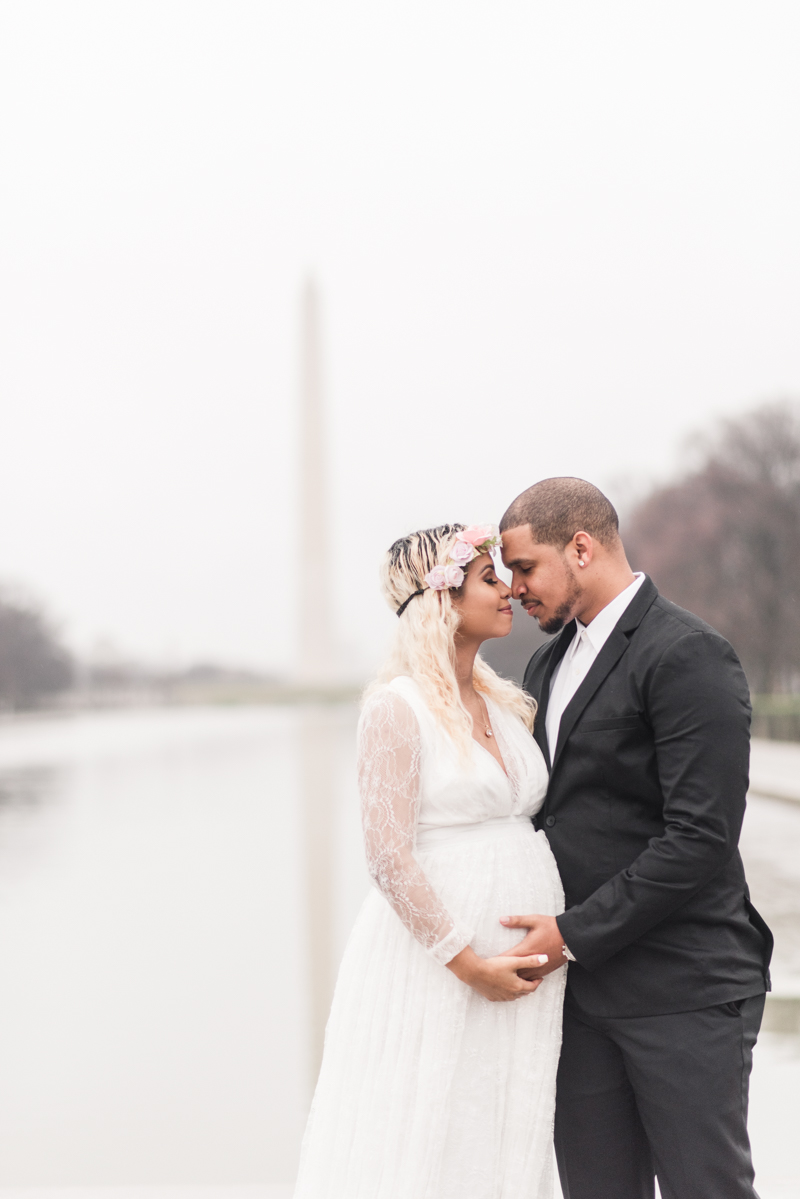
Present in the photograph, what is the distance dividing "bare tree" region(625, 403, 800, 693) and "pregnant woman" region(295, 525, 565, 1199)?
29.2 meters

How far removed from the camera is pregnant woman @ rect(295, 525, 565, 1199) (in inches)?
103

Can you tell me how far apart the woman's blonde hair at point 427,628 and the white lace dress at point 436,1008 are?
46 millimetres

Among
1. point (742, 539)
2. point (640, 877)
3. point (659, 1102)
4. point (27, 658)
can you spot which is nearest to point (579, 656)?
point (640, 877)

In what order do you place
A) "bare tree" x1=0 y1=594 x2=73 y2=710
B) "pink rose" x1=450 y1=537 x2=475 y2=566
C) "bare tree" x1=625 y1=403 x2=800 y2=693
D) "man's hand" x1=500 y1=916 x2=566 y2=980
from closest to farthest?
"man's hand" x1=500 y1=916 x2=566 y2=980 → "pink rose" x1=450 y1=537 x2=475 y2=566 → "bare tree" x1=625 y1=403 x2=800 y2=693 → "bare tree" x1=0 y1=594 x2=73 y2=710

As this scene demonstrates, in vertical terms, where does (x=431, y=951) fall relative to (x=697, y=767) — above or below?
below

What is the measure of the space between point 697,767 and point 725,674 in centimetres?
21

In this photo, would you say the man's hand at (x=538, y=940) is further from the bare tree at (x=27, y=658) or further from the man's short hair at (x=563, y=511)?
the bare tree at (x=27, y=658)

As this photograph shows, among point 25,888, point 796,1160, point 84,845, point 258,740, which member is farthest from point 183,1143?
point 258,740

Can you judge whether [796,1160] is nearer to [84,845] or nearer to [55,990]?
[55,990]

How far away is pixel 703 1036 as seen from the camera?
8.43 feet

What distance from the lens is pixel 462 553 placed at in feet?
8.87

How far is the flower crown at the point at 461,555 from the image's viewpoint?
2.71 metres

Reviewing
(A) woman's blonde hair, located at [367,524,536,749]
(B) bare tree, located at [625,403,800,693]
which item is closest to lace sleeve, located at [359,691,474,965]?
(A) woman's blonde hair, located at [367,524,536,749]

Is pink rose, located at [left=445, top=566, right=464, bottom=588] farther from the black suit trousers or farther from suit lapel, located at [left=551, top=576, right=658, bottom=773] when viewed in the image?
the black suit trousers
